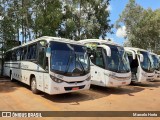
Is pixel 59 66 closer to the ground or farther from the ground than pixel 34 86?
farther from the ground

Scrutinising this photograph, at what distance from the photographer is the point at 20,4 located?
3022 centimetres

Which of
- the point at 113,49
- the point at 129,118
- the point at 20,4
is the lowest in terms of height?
the point at 129,118

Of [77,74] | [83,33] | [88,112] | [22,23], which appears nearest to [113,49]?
[77,74]

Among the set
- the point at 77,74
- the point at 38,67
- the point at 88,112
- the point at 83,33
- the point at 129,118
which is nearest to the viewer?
the point at 129,118

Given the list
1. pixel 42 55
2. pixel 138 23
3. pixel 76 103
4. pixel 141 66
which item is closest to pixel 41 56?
pixel 42 55

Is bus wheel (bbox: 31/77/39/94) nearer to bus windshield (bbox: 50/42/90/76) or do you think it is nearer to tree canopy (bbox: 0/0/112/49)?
bus windshield (bbox: 50/42/90/76)

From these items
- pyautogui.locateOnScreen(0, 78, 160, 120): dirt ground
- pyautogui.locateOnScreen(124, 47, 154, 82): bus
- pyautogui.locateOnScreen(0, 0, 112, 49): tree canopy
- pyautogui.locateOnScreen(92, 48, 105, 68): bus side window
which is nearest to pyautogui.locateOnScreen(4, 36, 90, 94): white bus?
pyautogui.locateOnScreen(0, 78, 160, 120): dirt ground

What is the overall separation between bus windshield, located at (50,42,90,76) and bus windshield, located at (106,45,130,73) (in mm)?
2046

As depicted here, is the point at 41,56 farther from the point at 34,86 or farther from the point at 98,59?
the point at 98,59

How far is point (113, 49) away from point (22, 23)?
18823 millimetres

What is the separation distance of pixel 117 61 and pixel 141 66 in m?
4.18

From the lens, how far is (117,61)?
1422 cm

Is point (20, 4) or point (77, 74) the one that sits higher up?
point (20, 4)

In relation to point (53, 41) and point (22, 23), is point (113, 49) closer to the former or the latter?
point (53, 41)
